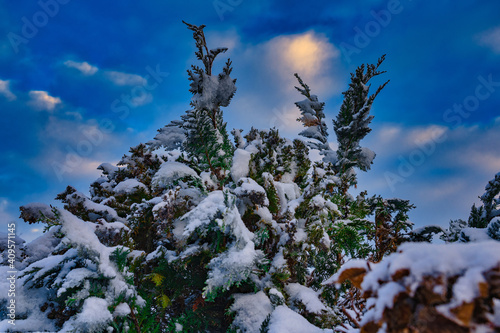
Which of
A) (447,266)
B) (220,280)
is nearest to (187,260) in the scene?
(220,280)

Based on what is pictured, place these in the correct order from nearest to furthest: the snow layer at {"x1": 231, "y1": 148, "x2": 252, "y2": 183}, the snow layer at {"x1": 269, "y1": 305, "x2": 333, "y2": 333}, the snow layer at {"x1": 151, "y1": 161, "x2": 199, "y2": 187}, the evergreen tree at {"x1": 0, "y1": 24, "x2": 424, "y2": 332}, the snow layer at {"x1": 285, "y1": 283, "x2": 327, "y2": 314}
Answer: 1. the snow layer at {"x1": 269, "y1": 305, "x2": 333, "y2": 333}
2. the evergreen tree at {"x1": 0, "y1": 24, "x2": 424, "y2": 332}
3. the snow layer at {"x1": 285, "y1": 283, "x2": 327, "y2": 314}
4. the snow layer at {"x1": 151, "y1": 161, "x2": 199, "y2": 187}
5. the snow layer at {"x1": 231, "y1": 148, "x2": 252, "y2": 183}

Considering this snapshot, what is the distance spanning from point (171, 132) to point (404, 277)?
9.19 feet

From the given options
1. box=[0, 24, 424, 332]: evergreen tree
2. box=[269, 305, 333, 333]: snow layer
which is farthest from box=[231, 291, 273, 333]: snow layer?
box=[269, 305, 333, 333]: snow layer

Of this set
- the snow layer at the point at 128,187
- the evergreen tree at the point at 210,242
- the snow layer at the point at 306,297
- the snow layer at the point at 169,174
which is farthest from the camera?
the snow layer at the point at 128,187

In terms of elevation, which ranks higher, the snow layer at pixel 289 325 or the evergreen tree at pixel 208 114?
the evergreen tree at pixel 208 114

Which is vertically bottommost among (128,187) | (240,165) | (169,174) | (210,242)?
(210,242)

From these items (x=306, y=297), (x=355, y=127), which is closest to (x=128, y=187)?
(x=306, y=297)

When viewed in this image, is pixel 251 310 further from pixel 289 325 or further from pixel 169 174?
pixel 169 174

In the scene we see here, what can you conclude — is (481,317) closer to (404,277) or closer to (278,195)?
(404,277)

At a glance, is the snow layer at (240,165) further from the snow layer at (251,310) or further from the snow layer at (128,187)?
the snow layer at (128,187)

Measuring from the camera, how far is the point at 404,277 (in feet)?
1.77

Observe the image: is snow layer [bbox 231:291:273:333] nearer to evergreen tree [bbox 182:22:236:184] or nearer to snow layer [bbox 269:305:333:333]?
snow layer [bbox 269:305:333:333]

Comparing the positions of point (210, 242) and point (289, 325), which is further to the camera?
point (210, 242)

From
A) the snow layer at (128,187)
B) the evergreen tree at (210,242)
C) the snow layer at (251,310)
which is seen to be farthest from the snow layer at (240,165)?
the snow layer at (128,187)
